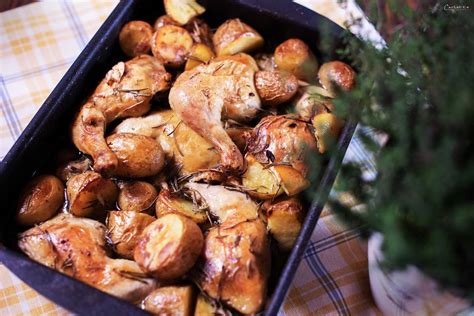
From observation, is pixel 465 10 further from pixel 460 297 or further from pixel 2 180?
pixel 2 180

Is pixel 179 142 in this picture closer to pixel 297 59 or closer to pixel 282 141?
pixel 282 141

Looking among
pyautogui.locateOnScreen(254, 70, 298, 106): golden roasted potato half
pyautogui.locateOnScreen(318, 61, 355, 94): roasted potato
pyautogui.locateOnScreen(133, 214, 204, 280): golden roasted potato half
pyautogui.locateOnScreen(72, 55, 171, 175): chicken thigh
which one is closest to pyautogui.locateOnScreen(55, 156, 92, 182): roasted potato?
pyautogui.locateOnScreen(72, 55, 171, 175): chicken thigh

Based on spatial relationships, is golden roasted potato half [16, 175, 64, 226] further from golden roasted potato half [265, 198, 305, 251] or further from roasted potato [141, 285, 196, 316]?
golden roasted potato half [265, 198, 305, 251]

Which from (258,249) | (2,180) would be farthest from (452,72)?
(2,180)

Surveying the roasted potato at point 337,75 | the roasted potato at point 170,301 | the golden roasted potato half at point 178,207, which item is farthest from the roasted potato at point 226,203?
the roasted potato at point 337,75

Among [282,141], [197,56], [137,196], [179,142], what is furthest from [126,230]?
[197,56]

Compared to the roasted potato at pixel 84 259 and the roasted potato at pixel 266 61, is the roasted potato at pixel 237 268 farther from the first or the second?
the roasted potato at pixel 266 61
